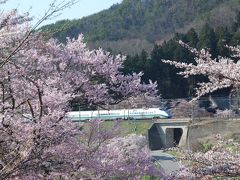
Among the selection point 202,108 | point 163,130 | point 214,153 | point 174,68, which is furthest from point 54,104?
point 174,68

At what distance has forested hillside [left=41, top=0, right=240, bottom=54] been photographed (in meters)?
106

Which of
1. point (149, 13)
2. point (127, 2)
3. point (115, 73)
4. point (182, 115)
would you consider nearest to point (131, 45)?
point (149, 13)

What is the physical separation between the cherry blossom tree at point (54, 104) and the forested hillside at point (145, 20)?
90388 mm

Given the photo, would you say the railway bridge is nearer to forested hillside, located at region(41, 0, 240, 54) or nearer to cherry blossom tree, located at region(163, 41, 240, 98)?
forested hillside, located at region(41, 0, 240, 54)

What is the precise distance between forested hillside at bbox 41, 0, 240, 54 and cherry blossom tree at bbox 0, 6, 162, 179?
90388mm

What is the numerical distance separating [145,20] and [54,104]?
375 ft

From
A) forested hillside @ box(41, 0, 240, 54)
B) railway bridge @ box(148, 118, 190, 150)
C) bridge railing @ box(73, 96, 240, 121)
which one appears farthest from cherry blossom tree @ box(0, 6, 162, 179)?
forested hillside @ box(41, 0, 240, 54)

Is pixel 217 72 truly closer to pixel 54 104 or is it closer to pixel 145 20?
pixel 54 104

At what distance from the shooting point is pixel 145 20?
391 feet

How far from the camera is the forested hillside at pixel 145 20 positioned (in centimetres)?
10581

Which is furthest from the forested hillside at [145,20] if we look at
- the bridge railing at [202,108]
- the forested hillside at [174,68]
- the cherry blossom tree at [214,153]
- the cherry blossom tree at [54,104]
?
the cherry blossom tree at [214,153]

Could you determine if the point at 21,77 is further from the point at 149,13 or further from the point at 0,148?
the point at 149,13

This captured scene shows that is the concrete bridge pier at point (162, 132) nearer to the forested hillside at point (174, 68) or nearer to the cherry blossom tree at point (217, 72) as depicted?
the forested hillside at point (174, 68)

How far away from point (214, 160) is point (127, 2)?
127 metres
